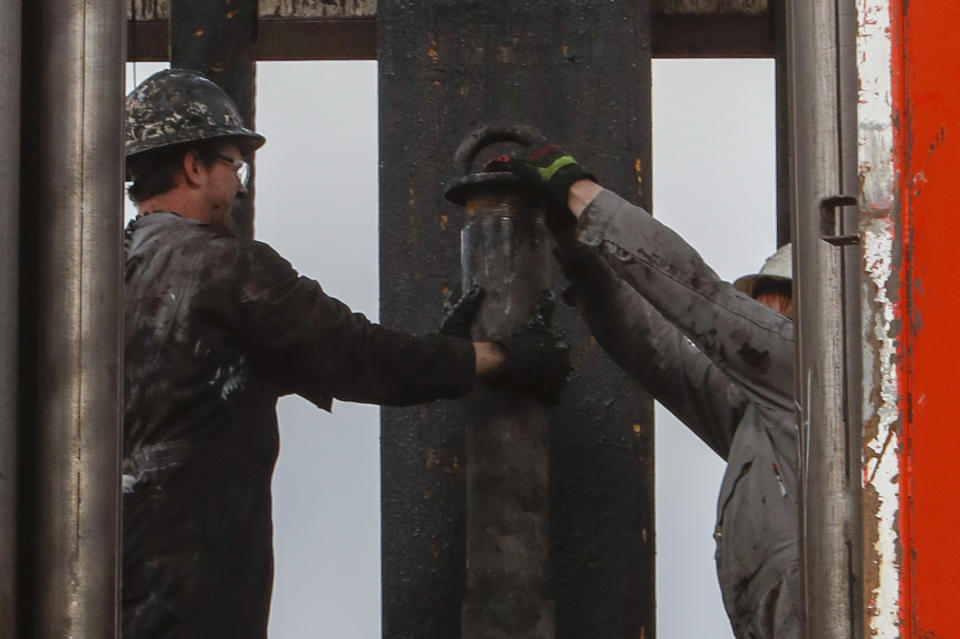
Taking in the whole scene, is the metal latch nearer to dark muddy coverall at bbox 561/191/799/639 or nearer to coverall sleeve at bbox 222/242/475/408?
dark muddy coverall at bbox 561/191/799/639

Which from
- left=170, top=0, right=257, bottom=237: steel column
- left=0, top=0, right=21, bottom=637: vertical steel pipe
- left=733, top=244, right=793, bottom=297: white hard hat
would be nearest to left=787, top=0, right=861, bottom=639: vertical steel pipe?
left=0, top=0, right=21, bottom=637: vertical steel pipe

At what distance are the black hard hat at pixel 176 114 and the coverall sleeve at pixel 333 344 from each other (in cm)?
48

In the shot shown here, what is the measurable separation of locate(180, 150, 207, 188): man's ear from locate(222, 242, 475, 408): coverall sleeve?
1.51 feet

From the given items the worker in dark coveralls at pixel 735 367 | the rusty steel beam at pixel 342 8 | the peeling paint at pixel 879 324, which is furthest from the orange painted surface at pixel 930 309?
the rusty steel beam at pixel 342 8

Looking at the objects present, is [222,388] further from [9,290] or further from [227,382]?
[9,290]

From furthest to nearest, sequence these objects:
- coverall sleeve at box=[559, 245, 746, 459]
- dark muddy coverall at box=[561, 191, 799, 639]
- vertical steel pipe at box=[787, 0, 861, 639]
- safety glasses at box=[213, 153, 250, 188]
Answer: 1. safety glasses at box=[213, 153, 250, 188]
2. coverall sleeve at box=[559, 245, 746, 459]
3. dark muddy coverall at box=[561, 191, 799, 639]
4. vertical steel pipe at box=[787, 0, 861, 639]

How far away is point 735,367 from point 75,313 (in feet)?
7.88

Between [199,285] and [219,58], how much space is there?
121 cm

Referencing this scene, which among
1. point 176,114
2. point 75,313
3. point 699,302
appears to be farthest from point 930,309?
point 176,114

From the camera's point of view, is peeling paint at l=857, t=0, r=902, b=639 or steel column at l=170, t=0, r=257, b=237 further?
steel column at l=170, t=0, r=257, b=237

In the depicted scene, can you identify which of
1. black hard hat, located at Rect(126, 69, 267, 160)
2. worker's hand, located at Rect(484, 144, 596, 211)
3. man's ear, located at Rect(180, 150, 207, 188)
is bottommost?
worker's hand, located at Rect(484, 144, 596, 211)

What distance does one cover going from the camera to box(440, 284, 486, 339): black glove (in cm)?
436

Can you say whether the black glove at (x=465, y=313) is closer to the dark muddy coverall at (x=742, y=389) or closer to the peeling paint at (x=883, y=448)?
the dark muddy coverall at (x=742, y=389)

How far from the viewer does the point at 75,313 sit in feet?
6.23
